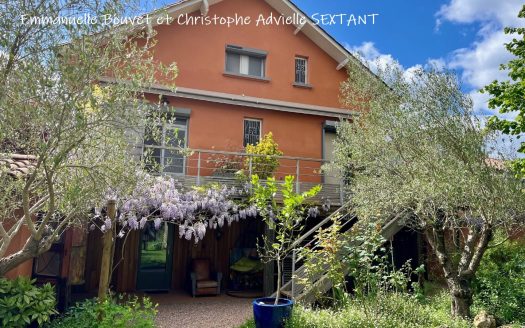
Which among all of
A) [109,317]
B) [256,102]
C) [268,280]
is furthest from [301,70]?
[109,317]

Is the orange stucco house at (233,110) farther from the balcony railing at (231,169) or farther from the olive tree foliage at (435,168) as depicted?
the olive tree foliage at (435,168)

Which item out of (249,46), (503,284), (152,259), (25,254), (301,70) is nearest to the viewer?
(25,254)

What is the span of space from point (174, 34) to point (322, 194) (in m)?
6.37

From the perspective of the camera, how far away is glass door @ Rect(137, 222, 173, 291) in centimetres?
1023

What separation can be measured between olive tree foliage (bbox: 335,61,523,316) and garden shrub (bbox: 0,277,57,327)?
570cm

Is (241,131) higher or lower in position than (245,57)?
lower

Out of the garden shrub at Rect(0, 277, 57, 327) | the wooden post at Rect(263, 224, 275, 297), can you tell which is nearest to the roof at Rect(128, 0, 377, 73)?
the wooden post at Rect(263, 224, 275, 297)

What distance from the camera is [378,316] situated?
569cm

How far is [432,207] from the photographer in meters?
6.72

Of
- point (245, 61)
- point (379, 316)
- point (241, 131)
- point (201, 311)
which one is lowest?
point (201, 311)

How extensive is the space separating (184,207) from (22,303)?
3.79 m

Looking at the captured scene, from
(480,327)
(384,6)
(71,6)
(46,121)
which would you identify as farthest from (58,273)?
(384,6)

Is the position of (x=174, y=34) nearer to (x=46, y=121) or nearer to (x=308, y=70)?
(x=308, y=70)

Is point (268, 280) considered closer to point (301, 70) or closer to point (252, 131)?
point (252, 131)
